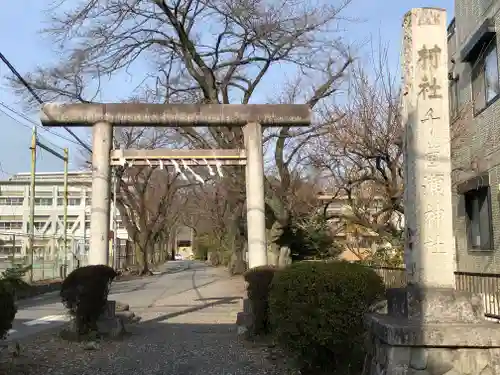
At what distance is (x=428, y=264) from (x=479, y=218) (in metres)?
11.8

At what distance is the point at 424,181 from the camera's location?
5.53 m

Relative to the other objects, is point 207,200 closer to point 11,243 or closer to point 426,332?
point 11,243

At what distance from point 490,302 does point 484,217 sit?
5423 millimetres

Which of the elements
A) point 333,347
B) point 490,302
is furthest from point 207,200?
point 333,347

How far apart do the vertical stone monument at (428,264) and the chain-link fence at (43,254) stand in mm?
15508

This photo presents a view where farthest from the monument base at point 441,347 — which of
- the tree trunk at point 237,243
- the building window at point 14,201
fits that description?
the building window at point 14,201

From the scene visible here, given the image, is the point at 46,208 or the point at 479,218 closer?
the point at 479,218

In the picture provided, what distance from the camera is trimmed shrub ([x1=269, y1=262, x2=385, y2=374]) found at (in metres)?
5.97

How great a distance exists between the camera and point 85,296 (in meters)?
10.2

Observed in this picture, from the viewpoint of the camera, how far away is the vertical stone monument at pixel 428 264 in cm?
491

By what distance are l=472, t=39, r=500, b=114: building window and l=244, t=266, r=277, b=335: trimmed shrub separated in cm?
786

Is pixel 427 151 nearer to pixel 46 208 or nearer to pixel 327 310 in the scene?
pixel 327 310

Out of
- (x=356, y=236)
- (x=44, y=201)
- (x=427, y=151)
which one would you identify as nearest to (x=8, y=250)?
(x=356, y=236)

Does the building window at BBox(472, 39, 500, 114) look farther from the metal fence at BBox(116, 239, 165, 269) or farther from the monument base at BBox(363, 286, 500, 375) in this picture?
the metal fence at BBox(116, 239, 165, 269)
